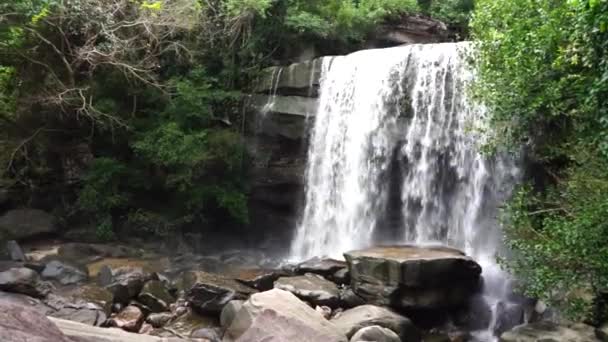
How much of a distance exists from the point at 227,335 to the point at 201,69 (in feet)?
33.6

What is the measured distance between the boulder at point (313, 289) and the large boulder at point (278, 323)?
170 cm

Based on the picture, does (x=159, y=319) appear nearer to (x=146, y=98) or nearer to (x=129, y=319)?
(x=129, y=319)

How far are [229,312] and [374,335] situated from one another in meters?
2.47

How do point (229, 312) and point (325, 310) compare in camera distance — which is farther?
point (325, 310)

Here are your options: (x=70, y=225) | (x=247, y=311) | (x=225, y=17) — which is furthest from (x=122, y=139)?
(x=247, y=311)

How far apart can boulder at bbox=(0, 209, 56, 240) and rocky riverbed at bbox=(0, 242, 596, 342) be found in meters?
2.80

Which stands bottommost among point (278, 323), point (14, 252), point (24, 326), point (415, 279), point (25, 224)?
point (14, 252)

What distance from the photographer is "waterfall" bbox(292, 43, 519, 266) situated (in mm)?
13273

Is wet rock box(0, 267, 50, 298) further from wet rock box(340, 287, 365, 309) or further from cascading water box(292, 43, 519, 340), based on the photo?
cascading water box(292, 43, 519, 340)

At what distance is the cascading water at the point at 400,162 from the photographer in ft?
43.5

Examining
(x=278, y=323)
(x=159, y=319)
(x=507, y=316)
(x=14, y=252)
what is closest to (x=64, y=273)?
(x=14, y=252)

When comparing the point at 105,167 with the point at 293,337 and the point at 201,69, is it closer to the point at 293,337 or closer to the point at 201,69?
the point at 201,69

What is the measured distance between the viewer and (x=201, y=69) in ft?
56.3

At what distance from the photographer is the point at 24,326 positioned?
5.47 m
